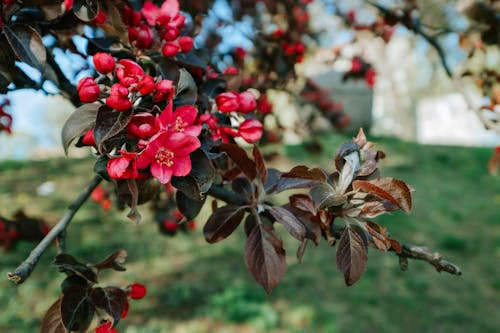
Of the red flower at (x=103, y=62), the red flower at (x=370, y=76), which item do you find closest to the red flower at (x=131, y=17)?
the red flower at (x=103, y=62)

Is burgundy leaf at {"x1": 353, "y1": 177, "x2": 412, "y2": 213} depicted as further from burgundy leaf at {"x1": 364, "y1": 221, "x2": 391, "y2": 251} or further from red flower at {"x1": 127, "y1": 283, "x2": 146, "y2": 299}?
red flower at {"x1": 127, "y1": 283, "x2": 146, "y2": 299}

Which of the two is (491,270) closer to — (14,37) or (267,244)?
(267,244)

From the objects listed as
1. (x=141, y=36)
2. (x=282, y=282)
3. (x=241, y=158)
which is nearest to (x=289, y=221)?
(x=241, y=158)

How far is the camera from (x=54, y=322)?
3.43 feet

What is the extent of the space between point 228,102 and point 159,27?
281mm

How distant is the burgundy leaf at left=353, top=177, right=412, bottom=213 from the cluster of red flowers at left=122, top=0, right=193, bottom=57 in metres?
0.57

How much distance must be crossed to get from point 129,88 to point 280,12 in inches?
111

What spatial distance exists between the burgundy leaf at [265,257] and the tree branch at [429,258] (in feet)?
0.93

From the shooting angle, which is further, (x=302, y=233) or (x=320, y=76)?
(x=320, y=76)

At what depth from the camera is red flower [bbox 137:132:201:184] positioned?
2.77 feet

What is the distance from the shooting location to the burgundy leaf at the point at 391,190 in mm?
847

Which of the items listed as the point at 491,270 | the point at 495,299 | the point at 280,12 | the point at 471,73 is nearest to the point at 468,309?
the point at 495,299

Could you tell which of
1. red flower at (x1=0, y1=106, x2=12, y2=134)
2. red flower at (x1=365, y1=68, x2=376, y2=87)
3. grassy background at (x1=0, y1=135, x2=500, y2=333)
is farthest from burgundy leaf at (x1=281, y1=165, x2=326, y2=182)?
red flower at (x1=365, y1=68, x2=376, y2=87)

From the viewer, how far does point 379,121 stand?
1927cm
